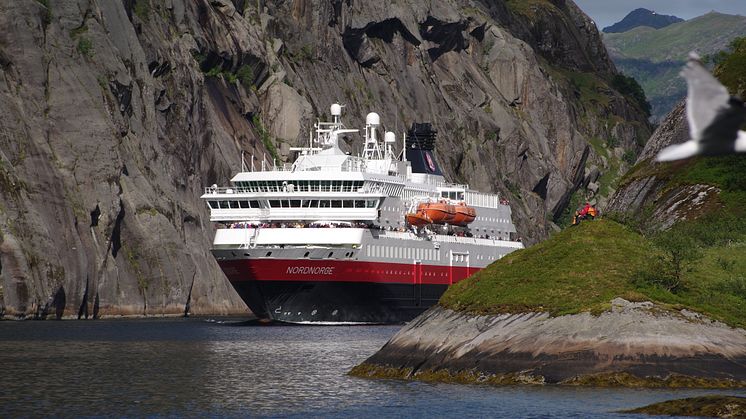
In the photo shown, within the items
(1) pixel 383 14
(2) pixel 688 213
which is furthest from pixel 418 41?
(2) pixel 688 213

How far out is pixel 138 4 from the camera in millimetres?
122875

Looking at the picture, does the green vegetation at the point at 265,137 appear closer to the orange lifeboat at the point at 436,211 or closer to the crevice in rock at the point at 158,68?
the crevice in rock at the point at 158,68

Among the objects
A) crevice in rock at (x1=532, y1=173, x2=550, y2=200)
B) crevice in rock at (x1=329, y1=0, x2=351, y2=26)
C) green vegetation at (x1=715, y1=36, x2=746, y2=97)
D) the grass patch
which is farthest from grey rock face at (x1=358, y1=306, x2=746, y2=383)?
crevice in rock at (x1=532, y1=173, x2=550, y2=200)

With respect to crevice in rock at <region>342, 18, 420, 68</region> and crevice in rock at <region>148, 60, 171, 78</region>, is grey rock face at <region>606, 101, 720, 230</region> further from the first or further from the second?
crevice in rock at <region>342, 18, 420, 68</region>

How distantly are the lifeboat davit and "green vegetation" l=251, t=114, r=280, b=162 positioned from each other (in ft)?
126

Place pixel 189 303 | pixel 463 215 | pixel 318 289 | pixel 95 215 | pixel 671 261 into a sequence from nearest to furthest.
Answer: pixel 671 261, pixel 318 289, pixel 95 215, pixel 189 303, pixel 463 215

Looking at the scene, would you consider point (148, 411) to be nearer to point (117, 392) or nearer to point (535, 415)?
point (117, 392)

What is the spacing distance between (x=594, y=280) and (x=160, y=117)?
77.8m

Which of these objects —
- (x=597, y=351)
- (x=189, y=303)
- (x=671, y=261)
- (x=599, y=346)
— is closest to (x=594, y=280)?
(x=671, y=261)

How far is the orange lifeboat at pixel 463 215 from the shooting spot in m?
107

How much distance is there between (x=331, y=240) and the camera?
9306cm

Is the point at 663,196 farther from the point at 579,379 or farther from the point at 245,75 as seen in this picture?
the point at 245,75

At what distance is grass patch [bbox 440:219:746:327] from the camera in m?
43.1

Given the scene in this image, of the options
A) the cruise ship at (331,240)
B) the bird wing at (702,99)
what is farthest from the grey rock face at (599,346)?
the cruise ship at (331,240)
